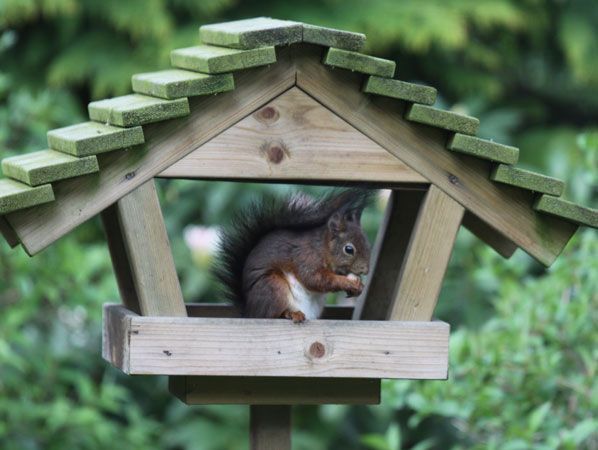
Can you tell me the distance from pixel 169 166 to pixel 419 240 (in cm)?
52

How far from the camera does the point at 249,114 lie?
2.39 m

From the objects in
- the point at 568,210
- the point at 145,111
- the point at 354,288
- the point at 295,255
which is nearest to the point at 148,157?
the point at 145,111

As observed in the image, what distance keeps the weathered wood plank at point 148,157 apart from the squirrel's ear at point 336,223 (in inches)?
12.2

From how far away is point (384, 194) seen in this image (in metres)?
4.31

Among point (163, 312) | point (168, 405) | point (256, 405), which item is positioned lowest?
point (168, 405)

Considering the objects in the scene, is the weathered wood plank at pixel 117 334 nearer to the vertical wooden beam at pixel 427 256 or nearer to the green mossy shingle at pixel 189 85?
the green mossy shingle at pixel 189 85

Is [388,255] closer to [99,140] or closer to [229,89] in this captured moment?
[229,89]

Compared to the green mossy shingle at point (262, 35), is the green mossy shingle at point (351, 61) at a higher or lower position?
lower

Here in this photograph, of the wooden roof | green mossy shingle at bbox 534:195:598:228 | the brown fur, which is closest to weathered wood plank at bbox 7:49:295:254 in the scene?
the wooden roof

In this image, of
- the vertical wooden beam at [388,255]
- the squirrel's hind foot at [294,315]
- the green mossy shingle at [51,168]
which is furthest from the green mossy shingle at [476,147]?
the green mossy shingle at [51,168]

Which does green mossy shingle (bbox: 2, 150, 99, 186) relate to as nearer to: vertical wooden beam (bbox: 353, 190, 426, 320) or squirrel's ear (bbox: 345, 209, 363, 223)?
squirrel's ear (bbox: 345, 209, 363, 223)

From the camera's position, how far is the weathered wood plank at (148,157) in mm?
2236

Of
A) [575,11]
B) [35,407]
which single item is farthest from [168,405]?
[575,11]

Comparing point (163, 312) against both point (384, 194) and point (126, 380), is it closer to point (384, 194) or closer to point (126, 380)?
point (384, 194)
